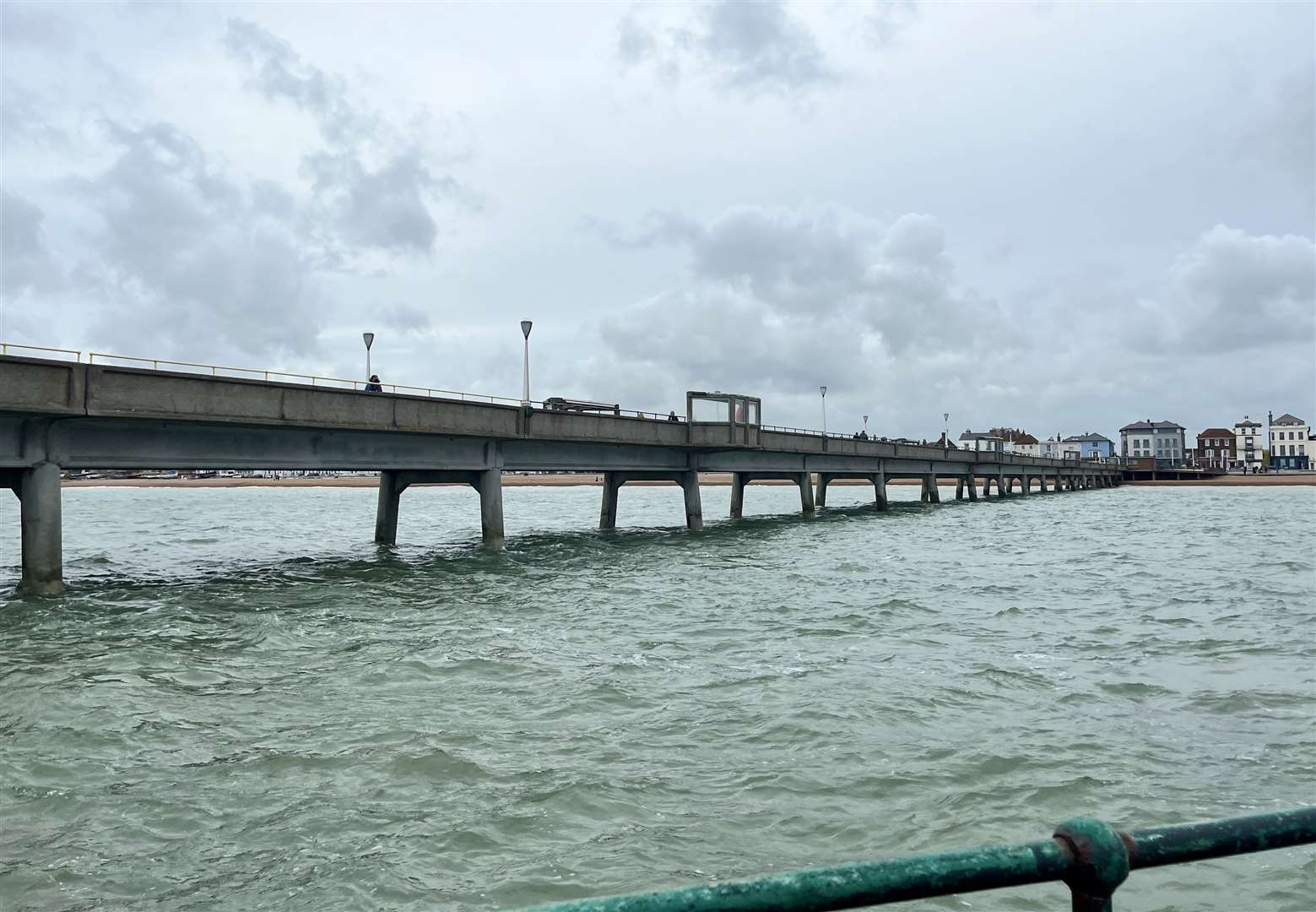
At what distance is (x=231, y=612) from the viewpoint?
65.5ft

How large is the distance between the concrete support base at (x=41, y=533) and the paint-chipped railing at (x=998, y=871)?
960 inches

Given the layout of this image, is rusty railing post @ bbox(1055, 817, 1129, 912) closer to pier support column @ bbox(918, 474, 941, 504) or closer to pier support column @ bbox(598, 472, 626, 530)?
pier support column @ bbox(598, 472, 626, 530)

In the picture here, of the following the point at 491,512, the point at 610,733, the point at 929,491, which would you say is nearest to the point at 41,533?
the point at 491,512

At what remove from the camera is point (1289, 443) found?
197000 mm

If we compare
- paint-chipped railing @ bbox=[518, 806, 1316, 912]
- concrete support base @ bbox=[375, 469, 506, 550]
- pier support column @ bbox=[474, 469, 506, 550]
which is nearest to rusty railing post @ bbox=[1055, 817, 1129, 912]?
paint-chipped railing @ bbox=[518, 806, 1316, 912]

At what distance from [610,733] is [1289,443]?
231331 millimetres

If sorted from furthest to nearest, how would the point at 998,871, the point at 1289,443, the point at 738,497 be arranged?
the point at 1289,443
the point at 738,497
the point at 998,871

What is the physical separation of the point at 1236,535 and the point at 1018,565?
67.0 ft

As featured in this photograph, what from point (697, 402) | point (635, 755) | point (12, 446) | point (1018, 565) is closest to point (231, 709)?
point (635, 755)

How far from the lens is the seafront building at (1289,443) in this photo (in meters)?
194

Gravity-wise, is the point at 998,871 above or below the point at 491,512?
above

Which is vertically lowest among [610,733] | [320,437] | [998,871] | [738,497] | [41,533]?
[610,733]

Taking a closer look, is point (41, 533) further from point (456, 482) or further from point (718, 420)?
point (718, 420)

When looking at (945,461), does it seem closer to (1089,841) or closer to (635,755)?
(635,755)
